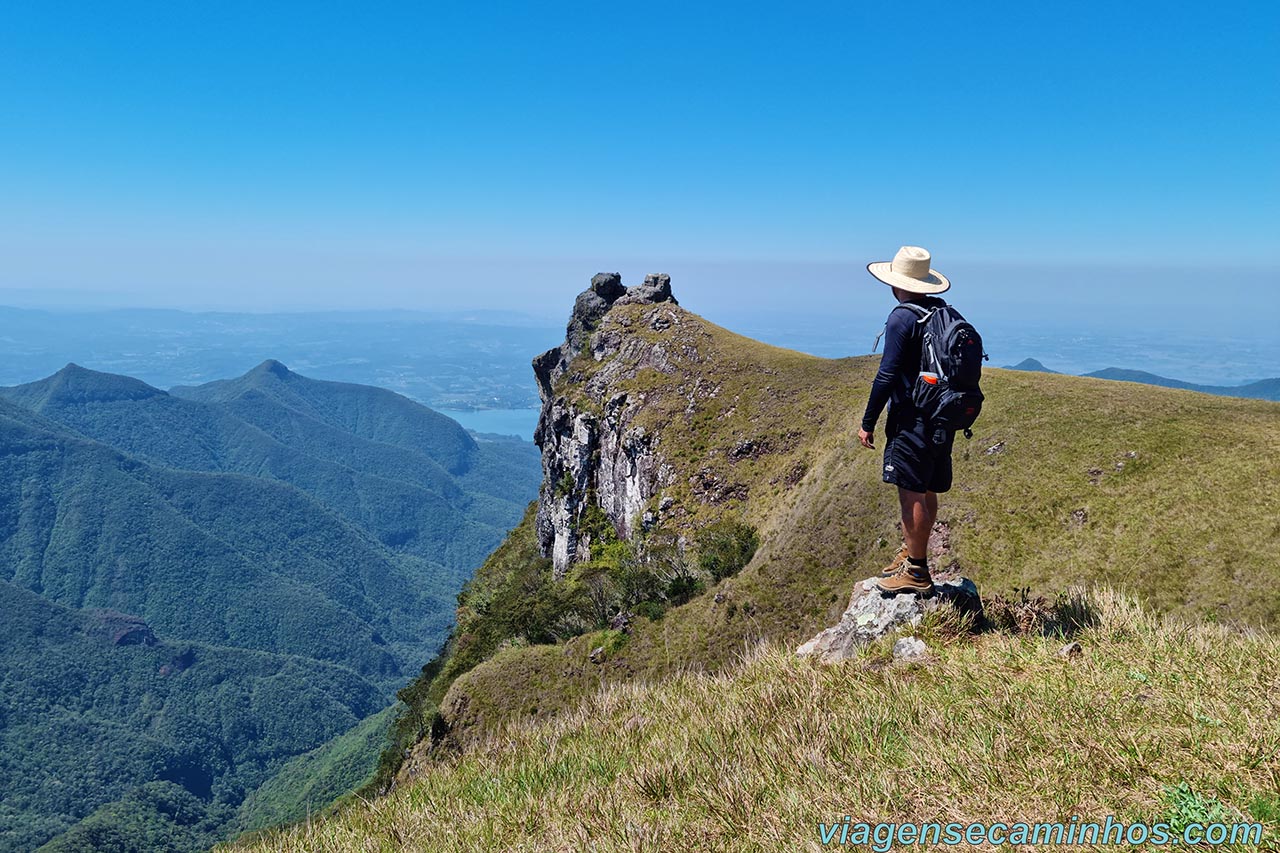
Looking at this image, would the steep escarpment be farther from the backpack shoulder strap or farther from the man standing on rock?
the backpack shoulder strap

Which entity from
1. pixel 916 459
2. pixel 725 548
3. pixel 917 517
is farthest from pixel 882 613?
pixel 725 548

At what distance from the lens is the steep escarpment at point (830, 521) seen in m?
20.8

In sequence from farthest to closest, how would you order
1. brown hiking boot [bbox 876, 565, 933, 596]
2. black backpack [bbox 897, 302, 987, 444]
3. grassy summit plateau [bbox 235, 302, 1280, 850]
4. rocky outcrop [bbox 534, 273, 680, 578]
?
1. rocky outcrop [bbox 534, 273, 680, 578]
2. brown hiking boot [bbox 876, 565, 933, 596]
3. black backpack [bbox 897, 302, 987, 444]
4. grassy summit plateau [bbox 235, 302, 1280, 850]

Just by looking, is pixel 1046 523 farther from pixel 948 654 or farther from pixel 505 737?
pixel 505 737

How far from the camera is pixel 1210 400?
94.5 feet

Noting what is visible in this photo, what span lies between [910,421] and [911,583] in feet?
7.57

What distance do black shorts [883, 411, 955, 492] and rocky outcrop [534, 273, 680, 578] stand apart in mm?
45266

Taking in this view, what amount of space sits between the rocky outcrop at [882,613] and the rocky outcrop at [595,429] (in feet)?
146

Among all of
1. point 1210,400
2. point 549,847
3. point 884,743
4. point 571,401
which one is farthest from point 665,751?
point 571,401

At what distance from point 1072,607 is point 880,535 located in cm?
2193

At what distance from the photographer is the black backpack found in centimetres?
759

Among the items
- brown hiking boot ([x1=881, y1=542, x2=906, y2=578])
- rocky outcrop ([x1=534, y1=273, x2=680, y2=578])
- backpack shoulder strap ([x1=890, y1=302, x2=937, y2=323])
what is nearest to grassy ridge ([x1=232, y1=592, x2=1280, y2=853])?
brown hiking boot ([x1=881, y1=542, x2=906, y2=578])

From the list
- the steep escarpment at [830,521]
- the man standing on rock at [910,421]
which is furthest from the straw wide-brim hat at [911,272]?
the steep escarpment at [830,521]

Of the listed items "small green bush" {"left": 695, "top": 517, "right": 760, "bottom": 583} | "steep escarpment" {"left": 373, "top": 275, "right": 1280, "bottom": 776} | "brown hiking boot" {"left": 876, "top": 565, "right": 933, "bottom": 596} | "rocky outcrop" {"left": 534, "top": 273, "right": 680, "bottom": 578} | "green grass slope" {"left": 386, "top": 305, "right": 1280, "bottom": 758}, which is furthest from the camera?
"rocky outcrop" {"left": 534, "top": 273, "right": 680, "bottom": 578}
